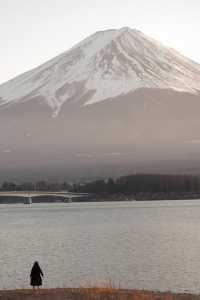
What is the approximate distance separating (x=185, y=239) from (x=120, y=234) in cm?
1192

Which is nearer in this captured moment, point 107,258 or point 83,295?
point 83,295

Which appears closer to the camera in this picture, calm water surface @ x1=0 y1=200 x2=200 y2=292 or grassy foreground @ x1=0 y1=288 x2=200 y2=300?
grassy foreground @ x1=0 y1=288 x2=200 y2=300

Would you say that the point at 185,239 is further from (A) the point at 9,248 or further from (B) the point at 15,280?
(B) the point at 15,280

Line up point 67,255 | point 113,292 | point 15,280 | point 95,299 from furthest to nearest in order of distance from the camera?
point 67,255
point 15,280
point 113,292
point 95,299

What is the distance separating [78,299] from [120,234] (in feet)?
147

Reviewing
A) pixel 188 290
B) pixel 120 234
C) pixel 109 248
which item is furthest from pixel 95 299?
pixel 120 234

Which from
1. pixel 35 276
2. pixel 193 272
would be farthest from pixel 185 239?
pixel 35 276

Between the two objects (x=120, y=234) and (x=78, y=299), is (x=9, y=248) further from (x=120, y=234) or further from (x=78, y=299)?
(x=78, y=299)

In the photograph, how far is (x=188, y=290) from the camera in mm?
32906

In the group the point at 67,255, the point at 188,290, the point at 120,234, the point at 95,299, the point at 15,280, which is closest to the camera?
the point at 95,299

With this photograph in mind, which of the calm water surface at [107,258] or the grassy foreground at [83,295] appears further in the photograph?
the calm water surface at [107,258]

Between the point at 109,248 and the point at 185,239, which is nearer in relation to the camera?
the point at 109,248

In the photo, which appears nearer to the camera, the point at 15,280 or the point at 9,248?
the point at 15,280

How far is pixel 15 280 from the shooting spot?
37156 mm
